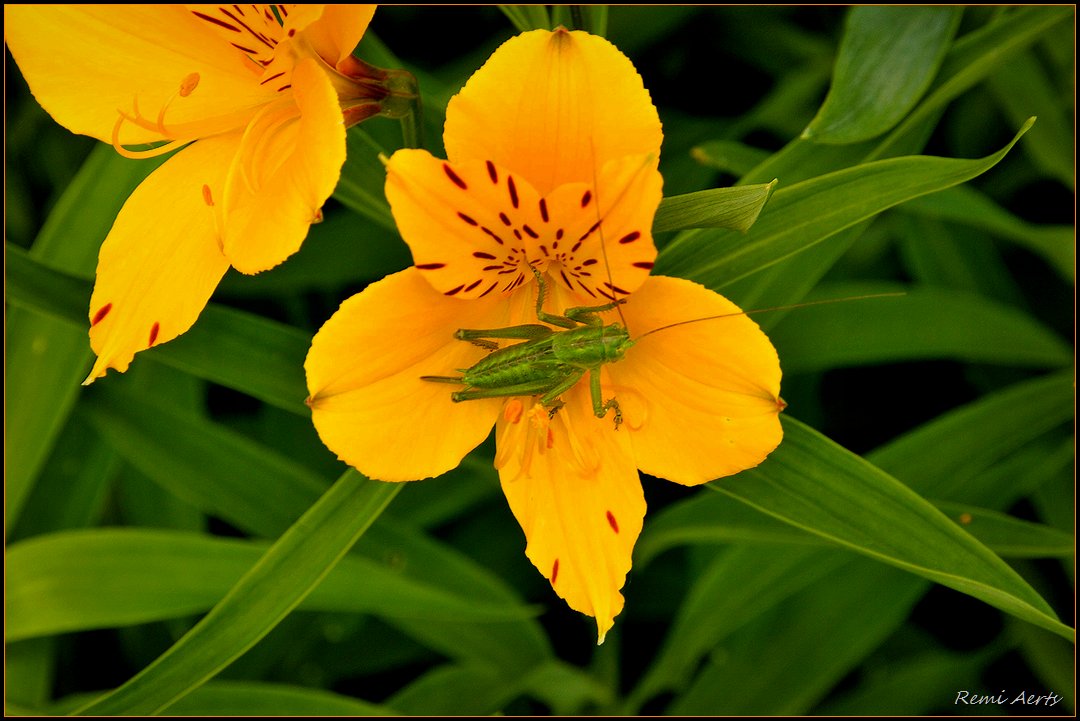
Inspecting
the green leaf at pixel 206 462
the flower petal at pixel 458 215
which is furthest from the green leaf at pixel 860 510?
the green leaf at pixel 206 462

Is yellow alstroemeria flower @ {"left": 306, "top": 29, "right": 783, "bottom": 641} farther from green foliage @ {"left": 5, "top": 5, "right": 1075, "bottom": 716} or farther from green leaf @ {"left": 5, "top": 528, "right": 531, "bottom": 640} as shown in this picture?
green leaf @ {"left": 5, "top": 528, "right": 531, "bottom": 640}

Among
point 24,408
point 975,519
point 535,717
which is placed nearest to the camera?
point 975,519

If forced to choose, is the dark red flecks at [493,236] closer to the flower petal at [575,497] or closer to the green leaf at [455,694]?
the flower petal at [575,497]

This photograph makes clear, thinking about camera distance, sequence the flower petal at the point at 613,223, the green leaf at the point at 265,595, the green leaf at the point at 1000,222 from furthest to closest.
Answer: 1. the green leaf at the point at 1000,222
2. the green leaf at the point at 265,595
3. the flower petal at the point at 613,223

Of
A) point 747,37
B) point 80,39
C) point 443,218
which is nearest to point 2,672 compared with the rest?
point 80,39

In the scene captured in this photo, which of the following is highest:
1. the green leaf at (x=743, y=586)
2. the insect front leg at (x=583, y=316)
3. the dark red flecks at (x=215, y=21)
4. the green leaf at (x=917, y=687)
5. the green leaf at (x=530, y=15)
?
the dark red flecks at (x=215, y=21)

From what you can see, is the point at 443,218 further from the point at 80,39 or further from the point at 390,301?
the point at 80,39

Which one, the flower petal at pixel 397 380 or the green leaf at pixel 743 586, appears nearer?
the flower petal at pixel 397 380

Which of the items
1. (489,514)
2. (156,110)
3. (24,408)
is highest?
(156,110)
